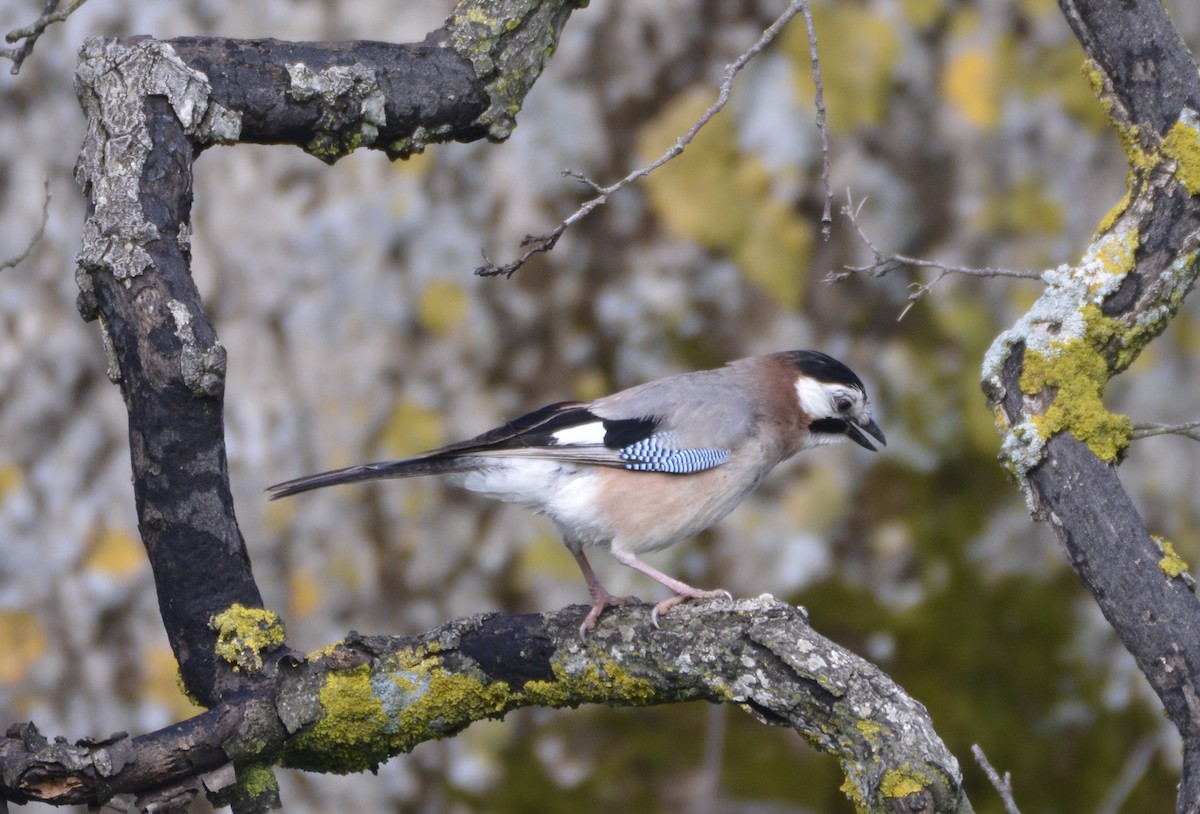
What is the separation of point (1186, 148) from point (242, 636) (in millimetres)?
3048

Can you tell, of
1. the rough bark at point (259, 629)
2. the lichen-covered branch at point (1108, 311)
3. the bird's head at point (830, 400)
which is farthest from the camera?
the bird's head at point (830, 400)

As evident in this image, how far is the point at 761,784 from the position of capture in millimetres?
6641

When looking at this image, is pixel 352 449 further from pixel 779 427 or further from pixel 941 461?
pixel 941 461

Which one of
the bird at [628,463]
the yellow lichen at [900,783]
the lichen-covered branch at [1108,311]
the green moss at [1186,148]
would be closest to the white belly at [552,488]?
the bird at [628,463]

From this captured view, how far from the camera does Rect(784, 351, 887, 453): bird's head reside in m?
5.57

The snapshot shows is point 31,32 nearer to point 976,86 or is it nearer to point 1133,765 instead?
point 976,86

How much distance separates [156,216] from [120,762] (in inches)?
59.0

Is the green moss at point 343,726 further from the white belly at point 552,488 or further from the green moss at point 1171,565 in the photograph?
the green moss at point 1171,565

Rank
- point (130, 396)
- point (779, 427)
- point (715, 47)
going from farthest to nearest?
1. point (715, 47)
2. point (779, 427)
3. point (130, 396)

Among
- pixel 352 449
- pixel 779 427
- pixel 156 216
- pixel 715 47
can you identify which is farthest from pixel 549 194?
pixel 156 216

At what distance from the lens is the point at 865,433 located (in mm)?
5859

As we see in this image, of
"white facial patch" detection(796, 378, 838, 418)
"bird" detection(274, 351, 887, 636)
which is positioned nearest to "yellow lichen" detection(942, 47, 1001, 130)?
"white facial patch" detection(796, 378, 838, 418)

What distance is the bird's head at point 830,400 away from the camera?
18.3 feet

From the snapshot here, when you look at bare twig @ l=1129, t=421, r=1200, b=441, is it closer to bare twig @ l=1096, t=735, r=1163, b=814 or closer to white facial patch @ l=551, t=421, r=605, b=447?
white facial patch @ l=551, t=421, r=605, b=447
